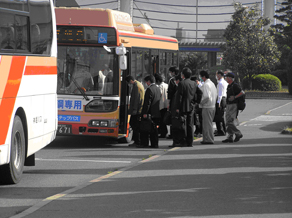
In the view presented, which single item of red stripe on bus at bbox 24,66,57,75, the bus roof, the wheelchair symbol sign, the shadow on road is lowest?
the shadow on road

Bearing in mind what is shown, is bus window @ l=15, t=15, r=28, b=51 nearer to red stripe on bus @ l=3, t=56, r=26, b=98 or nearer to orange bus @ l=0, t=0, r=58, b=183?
orange bus @ l=0, t=0, r=58, b=183

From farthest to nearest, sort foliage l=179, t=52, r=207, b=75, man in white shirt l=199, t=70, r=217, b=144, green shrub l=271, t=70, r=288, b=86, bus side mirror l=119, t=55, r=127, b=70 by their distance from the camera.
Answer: foliage l=179, t=52, r=207, b=75
green shrub l=271, t=70, r=288, b=86
man in white shirt l=199, t=70, r=217, b=144
bus side mirror l=119, t=55, r=127, b=70

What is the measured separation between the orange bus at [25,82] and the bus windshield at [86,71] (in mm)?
2898

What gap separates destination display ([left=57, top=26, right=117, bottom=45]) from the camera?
45.2 feet

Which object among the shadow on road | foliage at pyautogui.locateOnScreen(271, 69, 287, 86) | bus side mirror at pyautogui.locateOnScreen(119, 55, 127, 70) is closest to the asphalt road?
bus side mirror at pyautogui.locateOnScreen(119, 55, 127, 70)

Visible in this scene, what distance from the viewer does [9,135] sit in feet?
26.7

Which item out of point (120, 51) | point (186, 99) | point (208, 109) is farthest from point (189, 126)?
point (120, 51)

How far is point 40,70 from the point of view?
385 inches

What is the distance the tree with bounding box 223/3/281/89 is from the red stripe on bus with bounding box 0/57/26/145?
40398 mm

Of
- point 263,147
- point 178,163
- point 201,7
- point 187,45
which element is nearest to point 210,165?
point 178,163

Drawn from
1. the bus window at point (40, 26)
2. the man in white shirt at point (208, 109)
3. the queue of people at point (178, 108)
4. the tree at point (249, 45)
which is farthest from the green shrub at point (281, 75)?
the bus window at point (40, 26)

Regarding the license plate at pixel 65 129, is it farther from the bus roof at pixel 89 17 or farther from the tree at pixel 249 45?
the tree at pixel 249 45

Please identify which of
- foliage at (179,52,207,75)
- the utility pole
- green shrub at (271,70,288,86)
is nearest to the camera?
green shrub at (271,70,288,86)

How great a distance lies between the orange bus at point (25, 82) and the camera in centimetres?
805
